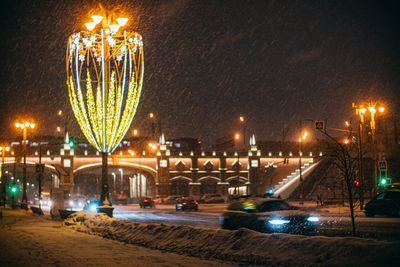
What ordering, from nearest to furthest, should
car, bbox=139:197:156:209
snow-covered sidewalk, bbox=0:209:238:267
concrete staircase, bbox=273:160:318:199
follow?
snow-covered sidewalk, bbox=0:209:238:267 < car, bbox=139:197:156:209 < concrete staircase, bbox=273:160:318:199

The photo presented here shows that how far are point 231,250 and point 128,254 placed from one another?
2.97m

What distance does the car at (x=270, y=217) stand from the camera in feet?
48.1

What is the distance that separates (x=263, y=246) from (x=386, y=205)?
699 inches

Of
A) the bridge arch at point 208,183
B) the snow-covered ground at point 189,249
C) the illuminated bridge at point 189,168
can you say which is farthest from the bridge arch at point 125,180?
the snow-covered ground at point 189,249

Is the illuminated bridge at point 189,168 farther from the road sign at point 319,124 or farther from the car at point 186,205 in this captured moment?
the road sign at point 319,124

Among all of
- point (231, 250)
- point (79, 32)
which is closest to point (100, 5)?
point (79, 32)

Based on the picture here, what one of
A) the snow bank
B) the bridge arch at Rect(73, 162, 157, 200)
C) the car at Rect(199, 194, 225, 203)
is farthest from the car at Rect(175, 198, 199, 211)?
the snow bank

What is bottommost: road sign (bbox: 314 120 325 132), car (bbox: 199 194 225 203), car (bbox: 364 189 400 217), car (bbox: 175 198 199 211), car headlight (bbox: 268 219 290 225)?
car (bbox: 199 194 225 203)

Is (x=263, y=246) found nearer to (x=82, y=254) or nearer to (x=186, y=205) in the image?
(x=82, y=254)

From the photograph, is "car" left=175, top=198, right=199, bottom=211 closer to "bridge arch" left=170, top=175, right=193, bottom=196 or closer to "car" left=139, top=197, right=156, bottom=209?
"car" left=139, top=197, right=156, bottom=209

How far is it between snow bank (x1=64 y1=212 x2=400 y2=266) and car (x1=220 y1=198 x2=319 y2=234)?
2.83m

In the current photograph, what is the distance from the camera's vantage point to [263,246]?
10.4 metres

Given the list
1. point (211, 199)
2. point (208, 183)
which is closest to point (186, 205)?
point (211, 199)

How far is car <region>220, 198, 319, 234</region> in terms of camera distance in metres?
14.7
